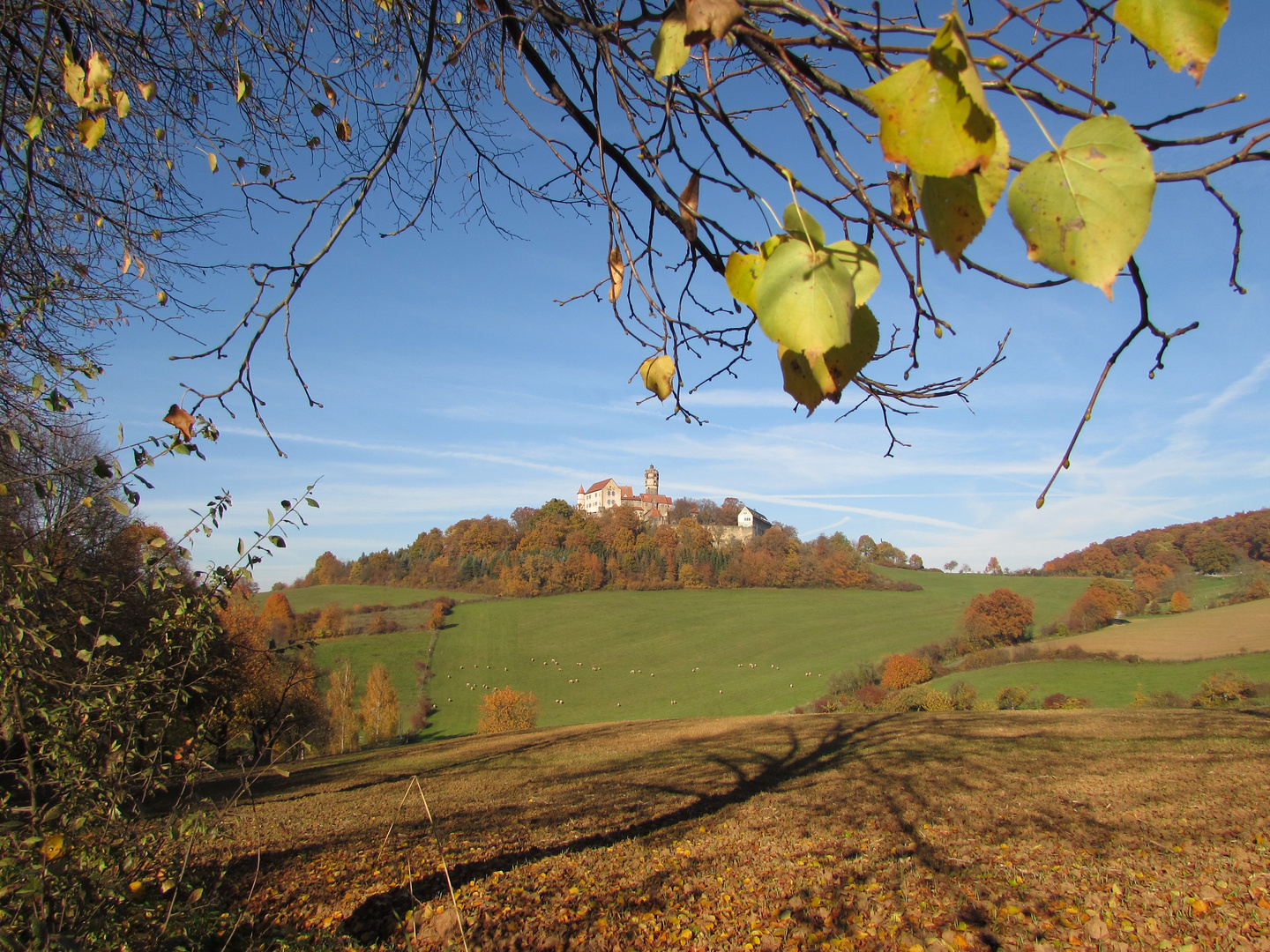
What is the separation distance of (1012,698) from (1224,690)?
540 centimetres

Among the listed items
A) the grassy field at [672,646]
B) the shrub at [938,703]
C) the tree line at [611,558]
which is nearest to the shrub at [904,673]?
the grassy field at [672,646]

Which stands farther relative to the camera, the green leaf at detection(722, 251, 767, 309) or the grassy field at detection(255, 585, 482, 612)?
the grassy field at detection(255, 585, 482, 612)

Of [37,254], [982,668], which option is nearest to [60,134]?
[37,254]

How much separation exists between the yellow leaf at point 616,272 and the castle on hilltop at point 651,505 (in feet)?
132

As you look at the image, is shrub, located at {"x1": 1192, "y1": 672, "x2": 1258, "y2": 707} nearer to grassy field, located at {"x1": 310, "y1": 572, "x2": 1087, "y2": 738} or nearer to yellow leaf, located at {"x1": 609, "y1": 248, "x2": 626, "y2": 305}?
grassy field, located at {"x1": 310, "y1": 572, "x2": 1087, "y2": 738}

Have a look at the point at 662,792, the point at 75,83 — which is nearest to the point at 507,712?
the point at 662,792

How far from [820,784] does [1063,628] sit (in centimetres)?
3469

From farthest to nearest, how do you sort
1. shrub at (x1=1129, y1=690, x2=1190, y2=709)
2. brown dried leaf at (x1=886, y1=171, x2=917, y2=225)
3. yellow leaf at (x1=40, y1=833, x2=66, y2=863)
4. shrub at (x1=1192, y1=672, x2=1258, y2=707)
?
shrub at (x1=1129, y1=690, x2=1190, y2=709)
shrub at (x1=1192, y1=672, x2=1258, y2=707)
yellow leaf at (x1=40, y1=833, x2=66, y2=863)
brown dried leaf at (x1=886, y1=171, x2=917, y2=225)

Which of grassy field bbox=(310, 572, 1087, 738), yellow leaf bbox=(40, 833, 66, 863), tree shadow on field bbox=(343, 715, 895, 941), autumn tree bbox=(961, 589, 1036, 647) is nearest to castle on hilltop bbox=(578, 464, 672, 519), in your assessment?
grassy field bbox=(310, 572, 1087, 738)

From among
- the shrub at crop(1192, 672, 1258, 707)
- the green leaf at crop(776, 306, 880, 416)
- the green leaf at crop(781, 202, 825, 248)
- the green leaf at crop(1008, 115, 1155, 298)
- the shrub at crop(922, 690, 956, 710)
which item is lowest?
the shrub at crop(922, 690, 956, 710)

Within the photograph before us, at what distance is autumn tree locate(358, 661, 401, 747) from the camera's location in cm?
Result: 2730

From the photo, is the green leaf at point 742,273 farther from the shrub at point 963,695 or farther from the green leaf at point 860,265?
the shrub at point 963,695

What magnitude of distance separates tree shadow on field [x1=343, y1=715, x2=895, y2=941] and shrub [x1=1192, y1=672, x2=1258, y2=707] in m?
11.0

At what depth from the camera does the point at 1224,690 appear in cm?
1720
